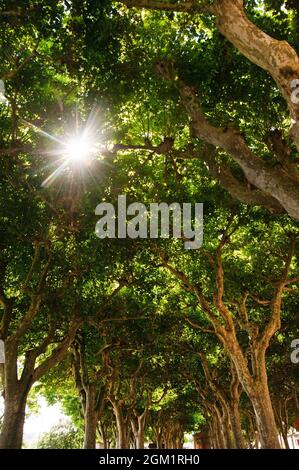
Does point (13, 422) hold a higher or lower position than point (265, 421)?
lower

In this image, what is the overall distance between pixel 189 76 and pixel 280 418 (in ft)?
111


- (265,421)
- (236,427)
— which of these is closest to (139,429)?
(236,427)

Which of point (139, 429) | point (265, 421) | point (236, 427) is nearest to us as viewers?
point (265, 421)

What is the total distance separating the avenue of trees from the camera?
862cm

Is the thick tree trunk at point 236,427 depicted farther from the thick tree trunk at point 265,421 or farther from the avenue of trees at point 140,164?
the thick tree trunk at point 265,421

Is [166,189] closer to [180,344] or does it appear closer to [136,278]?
[136,278]

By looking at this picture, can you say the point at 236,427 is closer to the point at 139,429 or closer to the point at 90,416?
the point at 90,416

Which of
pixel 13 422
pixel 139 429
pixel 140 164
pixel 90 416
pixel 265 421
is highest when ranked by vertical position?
pixel 140 164

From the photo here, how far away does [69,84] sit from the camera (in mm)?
11148

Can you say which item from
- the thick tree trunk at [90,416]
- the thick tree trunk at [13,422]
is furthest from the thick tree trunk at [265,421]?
the thick tree trunk at [90,416]

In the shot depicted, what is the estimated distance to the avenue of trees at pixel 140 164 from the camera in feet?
28.3

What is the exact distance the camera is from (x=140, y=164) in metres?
13.4

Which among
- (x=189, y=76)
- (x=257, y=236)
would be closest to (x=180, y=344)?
(x=257, y=236)

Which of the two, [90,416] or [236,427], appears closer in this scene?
[90,416]
